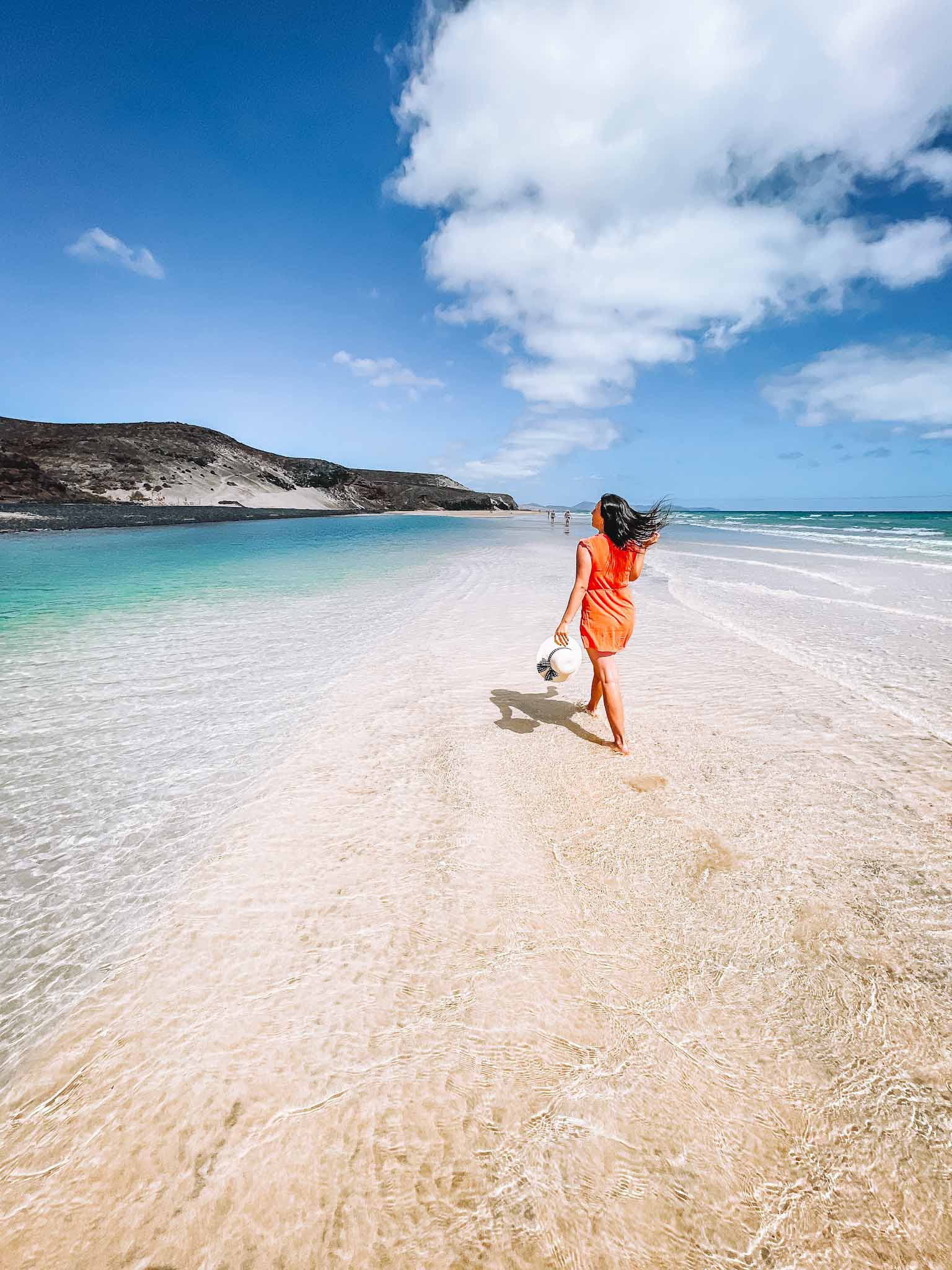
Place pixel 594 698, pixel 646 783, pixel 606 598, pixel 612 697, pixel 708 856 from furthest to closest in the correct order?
pixel 594 698
pixel 606 598
pixel 612 697
pixel 646 783
pixel 708 856

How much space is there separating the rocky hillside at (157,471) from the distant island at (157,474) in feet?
0.27

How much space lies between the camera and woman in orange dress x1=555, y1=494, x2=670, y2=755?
4.00m

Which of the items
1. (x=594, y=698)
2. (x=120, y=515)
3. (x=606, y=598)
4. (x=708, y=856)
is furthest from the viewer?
(x=120, y=515)

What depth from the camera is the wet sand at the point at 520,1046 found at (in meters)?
1.39

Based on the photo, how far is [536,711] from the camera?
4.92 meters

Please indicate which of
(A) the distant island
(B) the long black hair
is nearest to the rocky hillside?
(A) the distant island

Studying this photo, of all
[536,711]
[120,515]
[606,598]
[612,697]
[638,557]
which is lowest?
[536,711]

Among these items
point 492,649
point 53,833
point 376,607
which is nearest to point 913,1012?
point 53,833

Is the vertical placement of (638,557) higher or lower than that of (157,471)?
lower

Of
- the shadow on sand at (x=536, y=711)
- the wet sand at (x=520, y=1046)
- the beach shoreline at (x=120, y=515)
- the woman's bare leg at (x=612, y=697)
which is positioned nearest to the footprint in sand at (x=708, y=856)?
the wet sand at (x=520, y=1046)

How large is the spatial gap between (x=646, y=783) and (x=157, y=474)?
2049 inches

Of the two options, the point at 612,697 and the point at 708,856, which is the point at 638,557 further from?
the point at 708,856

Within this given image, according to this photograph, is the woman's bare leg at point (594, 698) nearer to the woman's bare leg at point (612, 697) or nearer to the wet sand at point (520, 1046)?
the woman's bare leg at point (612, 697)

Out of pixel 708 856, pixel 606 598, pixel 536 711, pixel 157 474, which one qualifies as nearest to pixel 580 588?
pixel 606 598
